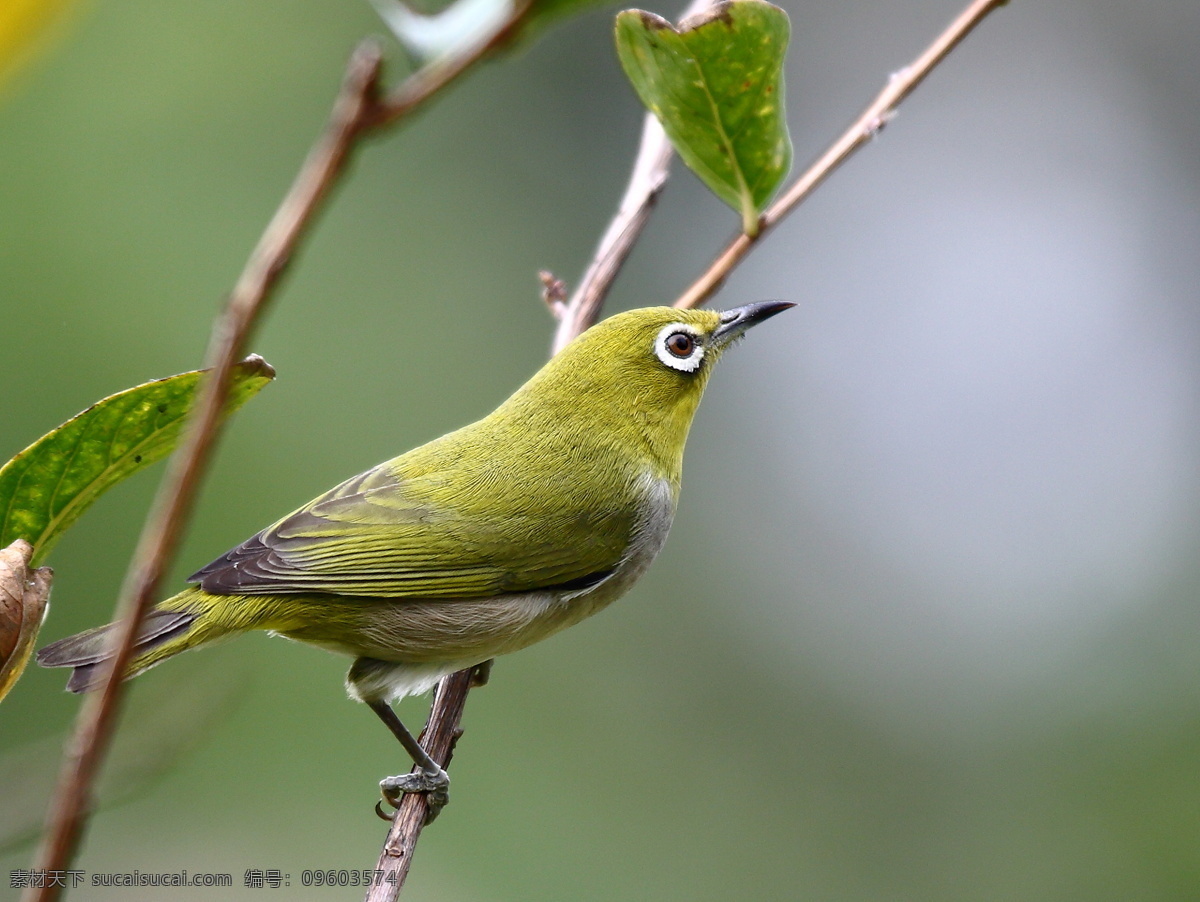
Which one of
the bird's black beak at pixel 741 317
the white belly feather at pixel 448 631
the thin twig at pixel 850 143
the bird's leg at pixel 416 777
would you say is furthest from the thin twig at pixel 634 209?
the bird's leg at pixel 416 777

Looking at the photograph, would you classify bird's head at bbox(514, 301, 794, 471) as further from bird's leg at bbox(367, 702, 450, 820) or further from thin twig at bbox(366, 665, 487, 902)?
bird's leg at bbox(367, 702, 450, 820)

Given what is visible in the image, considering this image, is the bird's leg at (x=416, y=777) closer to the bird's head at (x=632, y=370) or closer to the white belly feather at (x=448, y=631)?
the white belly feather at (x=448, y=631)

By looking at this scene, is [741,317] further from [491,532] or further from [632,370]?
[491,532]

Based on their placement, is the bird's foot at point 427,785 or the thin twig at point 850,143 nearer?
the thin twig at point 850,143

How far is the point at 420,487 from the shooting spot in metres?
3.85

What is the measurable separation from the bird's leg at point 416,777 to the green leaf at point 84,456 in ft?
6.15

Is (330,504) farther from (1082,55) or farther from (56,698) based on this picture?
(1082,55)

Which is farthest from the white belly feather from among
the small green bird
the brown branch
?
the brown branch

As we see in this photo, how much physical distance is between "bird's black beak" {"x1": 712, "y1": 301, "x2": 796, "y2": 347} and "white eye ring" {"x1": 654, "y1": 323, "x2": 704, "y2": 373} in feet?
0.28

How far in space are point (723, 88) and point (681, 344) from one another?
1698 mm

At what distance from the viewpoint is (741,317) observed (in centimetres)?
419

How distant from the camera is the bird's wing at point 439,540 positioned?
3602 mm

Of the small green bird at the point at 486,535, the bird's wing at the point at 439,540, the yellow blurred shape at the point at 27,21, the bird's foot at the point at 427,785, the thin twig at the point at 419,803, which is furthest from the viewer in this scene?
the bird's wing at the point at 439,540

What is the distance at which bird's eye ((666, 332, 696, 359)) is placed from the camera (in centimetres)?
411
